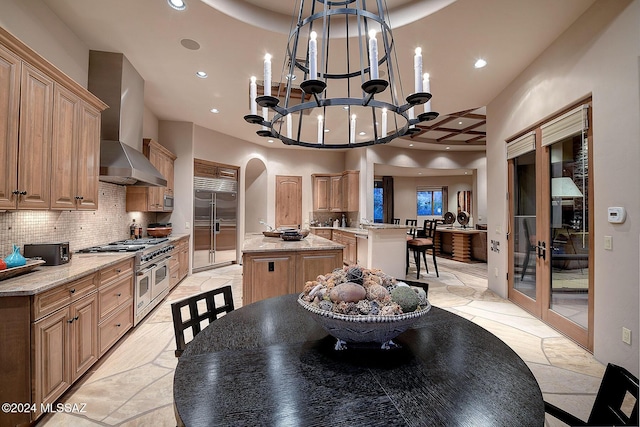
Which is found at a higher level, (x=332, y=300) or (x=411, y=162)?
(x=411, y=162)

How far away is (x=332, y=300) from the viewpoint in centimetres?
109

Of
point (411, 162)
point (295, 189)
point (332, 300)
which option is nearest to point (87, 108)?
point (332, 300)

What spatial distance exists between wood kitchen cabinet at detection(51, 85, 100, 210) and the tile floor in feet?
4.65

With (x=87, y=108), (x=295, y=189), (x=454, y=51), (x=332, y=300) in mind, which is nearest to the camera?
(x=332, y=300)

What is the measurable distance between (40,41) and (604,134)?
4.86m

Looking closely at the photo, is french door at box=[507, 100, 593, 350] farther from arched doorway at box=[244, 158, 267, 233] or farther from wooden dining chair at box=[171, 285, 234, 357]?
arched doorway at box=[244, 158, 267, 233]

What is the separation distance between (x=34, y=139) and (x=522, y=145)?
484 cm

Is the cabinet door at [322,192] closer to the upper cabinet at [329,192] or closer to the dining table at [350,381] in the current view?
the upper cabinet at [329,192]

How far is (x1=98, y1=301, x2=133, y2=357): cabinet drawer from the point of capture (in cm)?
247

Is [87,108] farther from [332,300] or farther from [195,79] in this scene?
[332,300]

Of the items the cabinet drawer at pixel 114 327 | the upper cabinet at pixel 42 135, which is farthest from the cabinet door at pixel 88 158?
the cabinet drawer at pixel 114 327

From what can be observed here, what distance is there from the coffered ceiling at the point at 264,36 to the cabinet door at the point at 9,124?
110cm

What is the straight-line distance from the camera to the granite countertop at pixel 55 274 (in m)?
1.68

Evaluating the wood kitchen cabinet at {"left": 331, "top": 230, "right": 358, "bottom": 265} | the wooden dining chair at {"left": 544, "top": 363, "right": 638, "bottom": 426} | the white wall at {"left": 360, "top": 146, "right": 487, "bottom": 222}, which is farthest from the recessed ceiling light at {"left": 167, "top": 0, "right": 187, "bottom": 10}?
the white wall at {"left": 360, "top": 146, "right": 487, "bottom": 222}
